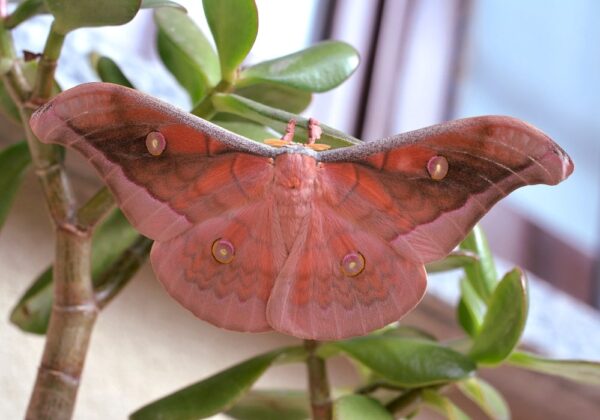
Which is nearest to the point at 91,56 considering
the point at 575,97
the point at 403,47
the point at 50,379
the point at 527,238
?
the point at 50,379

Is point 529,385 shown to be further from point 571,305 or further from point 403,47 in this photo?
point 403,47

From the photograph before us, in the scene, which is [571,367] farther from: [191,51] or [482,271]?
[191,51]

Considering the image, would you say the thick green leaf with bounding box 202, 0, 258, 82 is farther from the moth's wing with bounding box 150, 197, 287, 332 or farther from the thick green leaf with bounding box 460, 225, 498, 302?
the thick green leaf with bounding box 460, 225, 498, 302

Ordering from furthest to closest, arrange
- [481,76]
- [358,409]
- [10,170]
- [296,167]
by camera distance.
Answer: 1. [481,76]
2. [10,170]
3. [358,409]
4. [296,167]

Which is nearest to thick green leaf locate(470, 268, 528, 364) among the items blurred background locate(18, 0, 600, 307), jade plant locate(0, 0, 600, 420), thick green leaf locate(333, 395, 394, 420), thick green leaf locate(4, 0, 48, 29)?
jade plant locate(0, 0, 600, 420)

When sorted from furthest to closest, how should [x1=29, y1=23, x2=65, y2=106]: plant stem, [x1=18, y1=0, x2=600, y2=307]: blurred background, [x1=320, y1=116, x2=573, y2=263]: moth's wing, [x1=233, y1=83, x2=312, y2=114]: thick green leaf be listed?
1. [x1=18, y1=0, x2=600, y2=307]: blurred background
2. [x1=233, y1=83, x2=312, y2=114]: thick green leaf
3. [x1=29, y1=23, x2=65, y2=106]: plant stem
4. [x1=320, y1=116, x2=573, y2=263]: moth's wing

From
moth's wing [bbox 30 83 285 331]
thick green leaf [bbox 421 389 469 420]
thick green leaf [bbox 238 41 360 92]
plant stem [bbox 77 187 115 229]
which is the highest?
thick green leaf [bbox 238 41 360 92]

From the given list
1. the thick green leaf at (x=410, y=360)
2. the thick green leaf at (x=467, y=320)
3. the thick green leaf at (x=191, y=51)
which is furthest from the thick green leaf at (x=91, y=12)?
the thick green leaf at (x=467, y=320)

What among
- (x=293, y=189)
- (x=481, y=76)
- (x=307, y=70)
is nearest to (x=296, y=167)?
(x=293, y=189)
